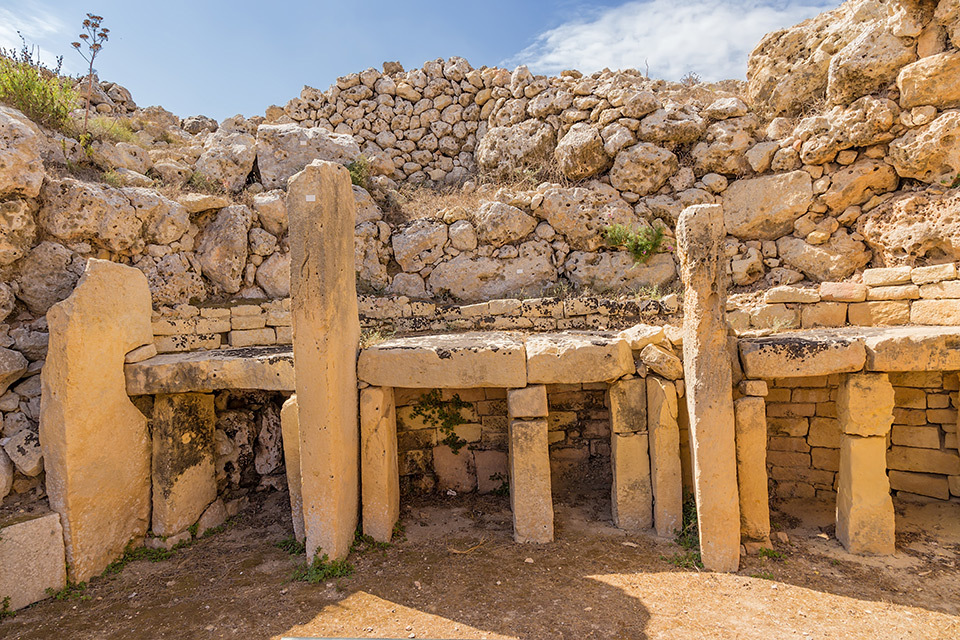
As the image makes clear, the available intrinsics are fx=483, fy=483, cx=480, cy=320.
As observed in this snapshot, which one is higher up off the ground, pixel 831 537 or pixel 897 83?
pixel 897 83

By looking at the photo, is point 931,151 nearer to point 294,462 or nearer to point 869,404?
point 869,404

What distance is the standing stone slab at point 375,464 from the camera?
16.0 feet

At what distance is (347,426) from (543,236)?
15.6 ft

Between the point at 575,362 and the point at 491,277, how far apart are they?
11.2 ft

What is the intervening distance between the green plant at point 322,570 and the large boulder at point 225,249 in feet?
12.8

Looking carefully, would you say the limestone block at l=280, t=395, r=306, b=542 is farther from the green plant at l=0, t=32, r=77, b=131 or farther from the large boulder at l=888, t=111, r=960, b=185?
the large boulder at l=888, t=111, r=960, b=185

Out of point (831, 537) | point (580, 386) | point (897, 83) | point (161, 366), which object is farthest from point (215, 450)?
point (897, 83)

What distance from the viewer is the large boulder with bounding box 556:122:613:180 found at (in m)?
8.44

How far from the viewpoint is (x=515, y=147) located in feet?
31.5

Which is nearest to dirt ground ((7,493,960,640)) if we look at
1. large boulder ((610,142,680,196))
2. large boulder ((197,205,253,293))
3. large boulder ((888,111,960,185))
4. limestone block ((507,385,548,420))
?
limestone block ((507,385,548,420))

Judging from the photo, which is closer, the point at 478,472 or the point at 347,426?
the point at 347,426

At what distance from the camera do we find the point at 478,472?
6250mm

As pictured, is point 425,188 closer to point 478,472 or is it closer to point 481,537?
point 478,472

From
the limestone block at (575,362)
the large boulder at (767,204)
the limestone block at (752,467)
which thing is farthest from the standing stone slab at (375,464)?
the large boulder at (767,204)
